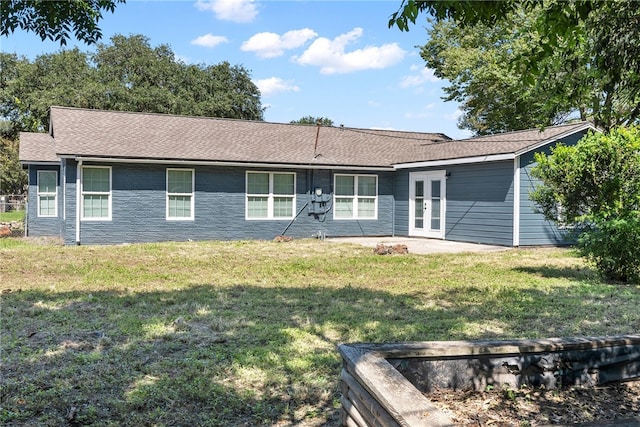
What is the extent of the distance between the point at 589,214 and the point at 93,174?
11990 millimetres

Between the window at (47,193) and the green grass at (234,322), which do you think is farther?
the window at (47,193)

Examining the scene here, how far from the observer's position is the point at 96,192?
555 inches

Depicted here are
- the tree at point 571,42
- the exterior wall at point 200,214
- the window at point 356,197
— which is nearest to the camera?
the tree at point 571,42

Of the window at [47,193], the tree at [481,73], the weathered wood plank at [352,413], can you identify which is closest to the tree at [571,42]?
the weathered wood plank at [352,413]

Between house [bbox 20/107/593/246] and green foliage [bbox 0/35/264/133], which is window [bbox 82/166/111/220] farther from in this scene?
green foliage [bbox 0/35/264/133]

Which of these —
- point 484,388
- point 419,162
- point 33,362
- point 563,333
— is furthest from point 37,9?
point 419,162

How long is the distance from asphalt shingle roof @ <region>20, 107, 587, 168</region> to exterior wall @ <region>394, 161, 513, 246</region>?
0.55m

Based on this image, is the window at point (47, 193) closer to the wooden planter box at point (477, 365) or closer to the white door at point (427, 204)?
the white door at point (427, 204)

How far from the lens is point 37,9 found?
436 centimetres

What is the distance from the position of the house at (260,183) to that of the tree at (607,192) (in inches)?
157

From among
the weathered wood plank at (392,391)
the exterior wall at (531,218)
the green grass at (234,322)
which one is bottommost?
the green grass at (234,322)

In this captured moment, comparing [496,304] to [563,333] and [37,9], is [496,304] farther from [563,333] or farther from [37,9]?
[37,9]

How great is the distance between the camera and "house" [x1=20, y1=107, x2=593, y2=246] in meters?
14.0

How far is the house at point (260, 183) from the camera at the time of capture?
1398 centimetres
